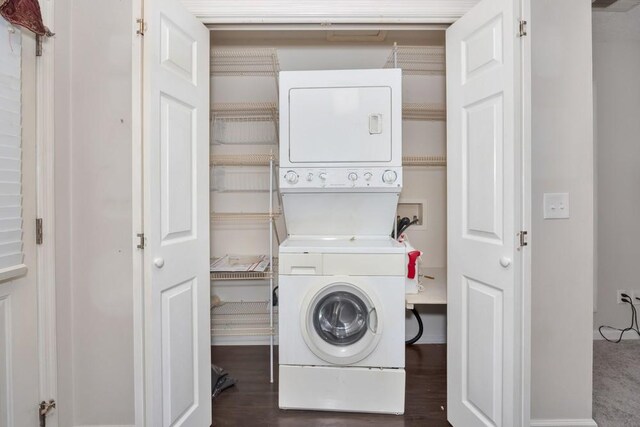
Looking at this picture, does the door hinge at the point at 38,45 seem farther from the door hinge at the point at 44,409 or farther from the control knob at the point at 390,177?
the control knob at the point at 390,177

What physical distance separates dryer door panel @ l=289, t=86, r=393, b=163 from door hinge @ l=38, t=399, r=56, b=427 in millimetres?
1739

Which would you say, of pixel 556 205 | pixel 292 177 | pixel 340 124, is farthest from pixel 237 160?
pixel 556 205

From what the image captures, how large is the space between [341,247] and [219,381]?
48.4 inches

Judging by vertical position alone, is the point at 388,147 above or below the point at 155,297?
above

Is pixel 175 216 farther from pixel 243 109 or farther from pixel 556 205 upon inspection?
pixel 556 205

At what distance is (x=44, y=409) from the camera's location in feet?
4.99

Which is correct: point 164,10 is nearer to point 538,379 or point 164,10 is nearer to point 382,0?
point 382,0

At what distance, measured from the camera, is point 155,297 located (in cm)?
132

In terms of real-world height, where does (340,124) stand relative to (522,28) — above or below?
below

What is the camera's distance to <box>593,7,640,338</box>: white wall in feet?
9.02

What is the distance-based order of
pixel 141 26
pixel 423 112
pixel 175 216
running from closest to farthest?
pixel 141 26 < pixel 175 216 < pixel 423 112

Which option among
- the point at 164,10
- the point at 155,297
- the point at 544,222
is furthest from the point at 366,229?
the point at 164,10

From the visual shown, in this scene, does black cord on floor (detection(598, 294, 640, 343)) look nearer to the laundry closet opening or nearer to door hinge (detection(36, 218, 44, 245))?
the laundry closet opening

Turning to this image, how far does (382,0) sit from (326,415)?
240 cm
